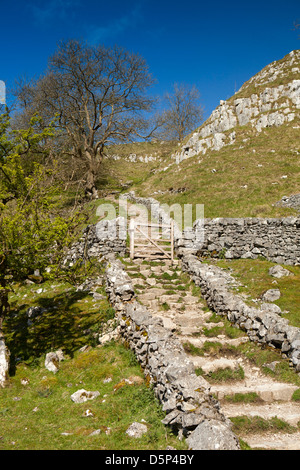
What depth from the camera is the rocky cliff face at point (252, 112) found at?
1358 inches

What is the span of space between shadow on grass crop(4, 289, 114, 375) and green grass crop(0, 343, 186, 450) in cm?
64

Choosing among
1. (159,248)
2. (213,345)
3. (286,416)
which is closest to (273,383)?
(286,416)

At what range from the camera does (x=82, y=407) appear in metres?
6.59

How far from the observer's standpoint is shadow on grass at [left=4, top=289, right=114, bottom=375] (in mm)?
9492

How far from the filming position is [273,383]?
7.43 meters

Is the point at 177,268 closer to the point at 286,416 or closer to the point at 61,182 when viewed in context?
the point at 61,182

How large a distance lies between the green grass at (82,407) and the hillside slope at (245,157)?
15826mm

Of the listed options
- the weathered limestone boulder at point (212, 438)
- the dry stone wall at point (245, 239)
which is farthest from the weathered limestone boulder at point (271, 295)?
the weathered limestone boulder at point (212, 438)

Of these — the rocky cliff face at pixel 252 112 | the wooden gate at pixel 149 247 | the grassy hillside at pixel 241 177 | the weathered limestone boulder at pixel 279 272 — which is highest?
the rocky cliff face at pixel 252 112

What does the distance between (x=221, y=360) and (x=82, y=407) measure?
3980 mm

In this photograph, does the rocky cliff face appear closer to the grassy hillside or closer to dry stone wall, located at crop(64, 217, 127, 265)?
the grassy hillside

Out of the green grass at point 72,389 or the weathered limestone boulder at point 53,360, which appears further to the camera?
the weathered limestone boulder at point 53,360

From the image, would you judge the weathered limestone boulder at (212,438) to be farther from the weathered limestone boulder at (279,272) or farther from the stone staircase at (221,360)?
the weathered limestone boulder at (279,272)

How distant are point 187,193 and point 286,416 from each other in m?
23.2
